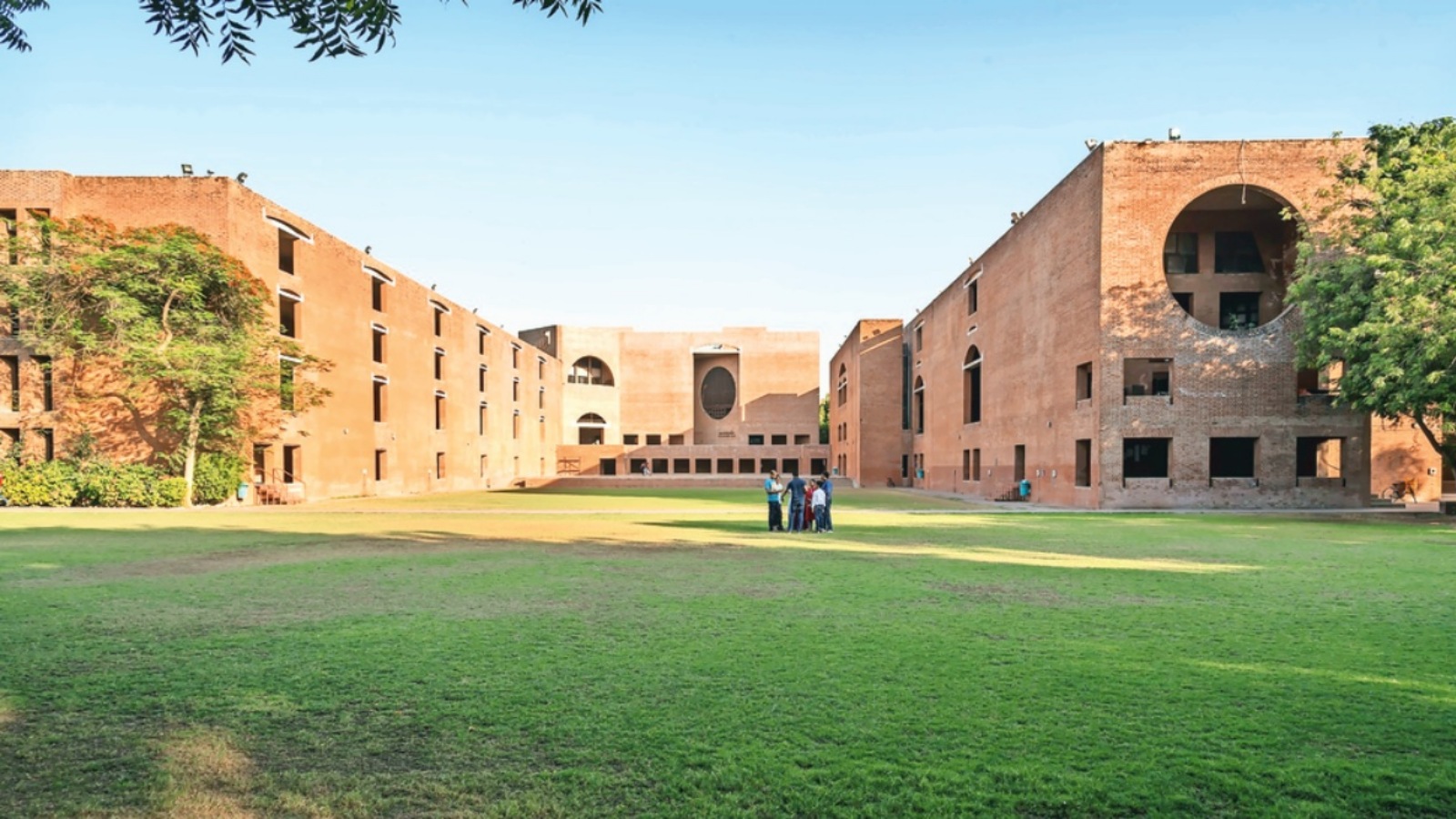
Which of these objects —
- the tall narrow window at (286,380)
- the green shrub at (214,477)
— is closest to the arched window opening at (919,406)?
the tall narrow window at (286,380)

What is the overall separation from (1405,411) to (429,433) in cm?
4302

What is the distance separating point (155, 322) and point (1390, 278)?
38.7 m

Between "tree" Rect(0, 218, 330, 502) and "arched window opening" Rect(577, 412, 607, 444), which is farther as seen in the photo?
"arched window opening" Rect(577, 412, 607, 444)

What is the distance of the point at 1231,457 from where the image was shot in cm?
2680

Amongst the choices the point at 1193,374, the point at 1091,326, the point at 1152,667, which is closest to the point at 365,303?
the point at 1091,326

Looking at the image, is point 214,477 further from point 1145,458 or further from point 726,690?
point 1145,458

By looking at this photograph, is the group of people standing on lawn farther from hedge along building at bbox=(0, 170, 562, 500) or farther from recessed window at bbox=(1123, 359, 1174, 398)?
hedge along building at bbox=(0, 170, 562, 500)

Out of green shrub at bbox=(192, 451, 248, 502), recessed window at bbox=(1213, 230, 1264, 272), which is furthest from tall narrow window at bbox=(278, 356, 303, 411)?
recessed window at bbox=(1213, 230, 1264, 272)

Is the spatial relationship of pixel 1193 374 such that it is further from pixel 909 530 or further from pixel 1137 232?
pixel 909 530

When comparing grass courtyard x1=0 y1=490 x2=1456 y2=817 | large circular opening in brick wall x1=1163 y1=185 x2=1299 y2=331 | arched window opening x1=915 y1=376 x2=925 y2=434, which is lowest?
grass courtyard x1=0 y1=490 x2=1456 y2=817

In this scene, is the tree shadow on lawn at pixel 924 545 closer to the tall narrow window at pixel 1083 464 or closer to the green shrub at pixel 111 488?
the tall narrow window at pixel 1083 464

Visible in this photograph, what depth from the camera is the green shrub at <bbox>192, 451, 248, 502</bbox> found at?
2766cm

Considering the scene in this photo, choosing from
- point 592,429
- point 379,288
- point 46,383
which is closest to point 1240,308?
point 379,288

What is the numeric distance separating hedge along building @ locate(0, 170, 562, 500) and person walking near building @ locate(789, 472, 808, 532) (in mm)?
22672
